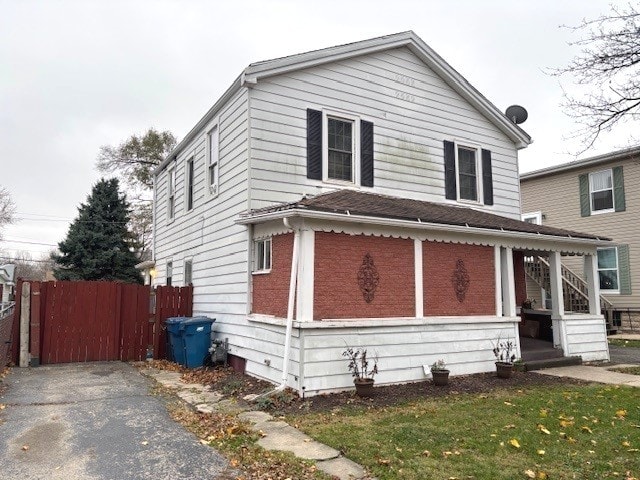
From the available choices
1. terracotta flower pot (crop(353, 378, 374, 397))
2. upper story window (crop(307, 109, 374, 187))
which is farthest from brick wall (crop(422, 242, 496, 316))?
upper story window (crop(307, 109, 374, 187))

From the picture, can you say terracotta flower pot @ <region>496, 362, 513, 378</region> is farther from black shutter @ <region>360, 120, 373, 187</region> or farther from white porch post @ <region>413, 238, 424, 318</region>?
black shutter @ <region>360, 120, 373, 187</region>

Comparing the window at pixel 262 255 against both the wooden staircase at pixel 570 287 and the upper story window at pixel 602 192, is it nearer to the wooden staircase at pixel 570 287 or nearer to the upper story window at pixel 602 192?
the wooden staircase at pixel 570 287

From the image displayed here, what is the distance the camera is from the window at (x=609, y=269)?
705 inches

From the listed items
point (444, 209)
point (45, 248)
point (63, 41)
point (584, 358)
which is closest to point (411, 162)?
point (444, 209)

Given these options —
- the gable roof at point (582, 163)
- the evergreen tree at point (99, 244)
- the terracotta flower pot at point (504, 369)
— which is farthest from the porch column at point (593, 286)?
the evergreen tree at point (99, 244)

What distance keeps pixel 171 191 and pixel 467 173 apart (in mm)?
9403

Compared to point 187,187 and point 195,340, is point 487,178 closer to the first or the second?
point 187,187

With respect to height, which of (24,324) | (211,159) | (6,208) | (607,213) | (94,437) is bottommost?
(94,437)

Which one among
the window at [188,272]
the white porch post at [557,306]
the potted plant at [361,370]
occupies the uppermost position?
the window at [188,272]

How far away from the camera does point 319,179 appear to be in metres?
9.88

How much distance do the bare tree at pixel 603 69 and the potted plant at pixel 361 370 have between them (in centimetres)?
689

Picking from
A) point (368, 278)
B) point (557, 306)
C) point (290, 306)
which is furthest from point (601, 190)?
point (290, 306)

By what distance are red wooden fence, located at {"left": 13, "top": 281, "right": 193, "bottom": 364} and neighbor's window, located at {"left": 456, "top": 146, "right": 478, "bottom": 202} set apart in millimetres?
8083

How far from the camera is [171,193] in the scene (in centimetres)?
1522
